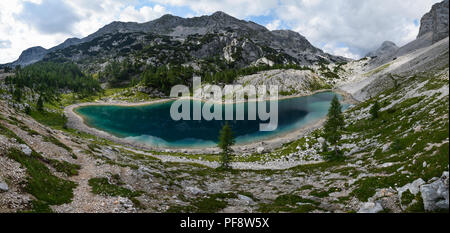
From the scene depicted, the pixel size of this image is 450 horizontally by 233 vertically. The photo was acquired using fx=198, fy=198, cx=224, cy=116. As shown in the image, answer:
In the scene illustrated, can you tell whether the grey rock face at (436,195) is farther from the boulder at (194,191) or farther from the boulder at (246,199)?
the boulder at (194,191)

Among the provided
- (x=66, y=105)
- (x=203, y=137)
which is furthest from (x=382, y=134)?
(x=66, y=105)

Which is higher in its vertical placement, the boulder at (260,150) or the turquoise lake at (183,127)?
the turquoise lake at (183,127)

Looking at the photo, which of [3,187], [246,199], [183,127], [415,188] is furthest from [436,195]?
[183,127]

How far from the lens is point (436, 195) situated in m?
9.04

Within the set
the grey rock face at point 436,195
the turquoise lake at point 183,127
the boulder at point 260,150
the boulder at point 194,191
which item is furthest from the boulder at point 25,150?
the turquoise lake at point 183,127

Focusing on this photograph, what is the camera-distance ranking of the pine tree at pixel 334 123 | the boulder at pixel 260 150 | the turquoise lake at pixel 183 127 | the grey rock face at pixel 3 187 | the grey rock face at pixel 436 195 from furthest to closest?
1. the turquoise lake at pixel 183 127
2. the boulder at pixel 260 150
3. the pine tree at pixel 334 123
4. the grey rock face at pixel 3 187
5. the grey rock face at pixel 436 195

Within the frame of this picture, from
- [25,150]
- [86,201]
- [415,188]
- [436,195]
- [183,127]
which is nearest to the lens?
[436,195]

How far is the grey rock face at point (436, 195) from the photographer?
8391 millimetres

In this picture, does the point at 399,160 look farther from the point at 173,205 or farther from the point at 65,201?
the point at 65,201

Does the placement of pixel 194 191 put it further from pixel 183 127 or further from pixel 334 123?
pixel 183 127
